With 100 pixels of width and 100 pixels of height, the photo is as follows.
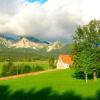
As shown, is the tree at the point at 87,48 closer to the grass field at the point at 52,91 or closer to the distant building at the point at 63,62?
the grass field at the point at 52,91

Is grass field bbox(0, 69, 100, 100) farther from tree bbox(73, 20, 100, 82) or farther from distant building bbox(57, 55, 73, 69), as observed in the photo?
distant building bbox(57, 55, 73, 69)

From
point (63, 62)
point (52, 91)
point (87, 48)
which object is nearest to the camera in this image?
point (52, 91)

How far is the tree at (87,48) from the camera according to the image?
77.4m

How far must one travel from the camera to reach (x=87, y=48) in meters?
80.9

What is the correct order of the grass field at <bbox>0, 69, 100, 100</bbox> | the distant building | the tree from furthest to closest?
the distant building, the tree, the grass field at <bbox>0, 69, 100, 100</bbox>

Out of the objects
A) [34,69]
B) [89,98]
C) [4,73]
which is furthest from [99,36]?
[34,69]

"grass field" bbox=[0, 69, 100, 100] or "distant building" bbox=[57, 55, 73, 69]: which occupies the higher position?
"distant building" bbox=[57, 55, 73, 69]

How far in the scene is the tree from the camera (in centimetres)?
7744

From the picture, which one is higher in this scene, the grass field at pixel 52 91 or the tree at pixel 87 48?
the tree at pixel 87 48

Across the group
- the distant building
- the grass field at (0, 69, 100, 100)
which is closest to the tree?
the grass field at (0, 69, 100, 100)

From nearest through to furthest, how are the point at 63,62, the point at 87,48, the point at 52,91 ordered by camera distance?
the point at 52,91
the point at 87,48
the point at 63,62

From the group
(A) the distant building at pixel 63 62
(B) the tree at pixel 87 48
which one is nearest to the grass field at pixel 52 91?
(B) the tree at pixel 87 48

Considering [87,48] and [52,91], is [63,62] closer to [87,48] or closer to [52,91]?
[87,48]

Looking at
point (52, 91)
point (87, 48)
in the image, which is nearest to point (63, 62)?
point (87, 48)
